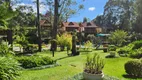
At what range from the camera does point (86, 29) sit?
63.1 metres

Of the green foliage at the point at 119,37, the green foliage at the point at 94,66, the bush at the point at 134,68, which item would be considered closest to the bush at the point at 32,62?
the green foliage at the point at 94,66

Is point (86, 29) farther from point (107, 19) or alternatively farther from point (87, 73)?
point (87, 73)

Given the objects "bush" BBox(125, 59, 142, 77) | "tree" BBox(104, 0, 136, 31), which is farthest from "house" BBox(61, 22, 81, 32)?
"bush" BBox(125, 59, 142, 77)

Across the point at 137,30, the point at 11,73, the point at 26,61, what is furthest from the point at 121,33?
the point at 11,73

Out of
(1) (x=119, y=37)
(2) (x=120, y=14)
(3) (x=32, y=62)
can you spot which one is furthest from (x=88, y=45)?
(2) (x=120, y=14)

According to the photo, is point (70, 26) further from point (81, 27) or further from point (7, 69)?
point (7, 69)

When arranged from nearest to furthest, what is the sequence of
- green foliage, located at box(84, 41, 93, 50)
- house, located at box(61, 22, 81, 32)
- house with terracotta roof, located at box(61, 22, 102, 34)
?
green foliage, located at box(84, 41, 93, 50), house, located at box(61, 22, 81, 32), house with terracotta roof, located at box(61, 22, 102, 34)

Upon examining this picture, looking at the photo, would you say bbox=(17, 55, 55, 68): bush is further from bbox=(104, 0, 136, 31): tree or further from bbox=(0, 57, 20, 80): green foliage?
bbox=(104, 0, 136, 31): tree

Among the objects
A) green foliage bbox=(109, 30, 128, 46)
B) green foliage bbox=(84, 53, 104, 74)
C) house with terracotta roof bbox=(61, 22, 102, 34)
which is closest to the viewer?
green foliage bbox=(84, 53, 104, 74)

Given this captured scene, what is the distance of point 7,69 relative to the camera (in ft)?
22.8

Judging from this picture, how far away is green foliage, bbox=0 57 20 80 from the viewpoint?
6.70 metres

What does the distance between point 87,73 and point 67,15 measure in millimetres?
30432

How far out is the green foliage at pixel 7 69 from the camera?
6699 mm

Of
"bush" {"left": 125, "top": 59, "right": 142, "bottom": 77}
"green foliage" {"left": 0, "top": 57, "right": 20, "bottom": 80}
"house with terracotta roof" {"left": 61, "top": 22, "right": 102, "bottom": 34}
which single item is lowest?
"bush" {"left": 125, "top": 59, "right": 142, "bottom": 77}
